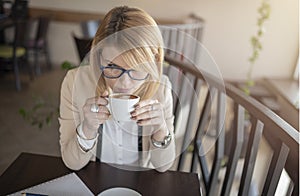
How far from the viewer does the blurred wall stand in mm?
4336

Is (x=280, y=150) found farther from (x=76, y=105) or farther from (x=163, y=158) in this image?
(x=76, y=105)

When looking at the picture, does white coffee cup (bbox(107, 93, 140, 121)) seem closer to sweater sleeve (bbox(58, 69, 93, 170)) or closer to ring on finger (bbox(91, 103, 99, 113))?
ring on finger (bbox(91, 103, 99, 113))

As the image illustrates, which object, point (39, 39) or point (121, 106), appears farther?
point (39, 39)

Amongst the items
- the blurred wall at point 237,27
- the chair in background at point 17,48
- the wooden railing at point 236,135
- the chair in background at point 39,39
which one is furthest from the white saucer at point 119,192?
the chair in background at point 39,39

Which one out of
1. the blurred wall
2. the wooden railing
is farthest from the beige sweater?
the blurred wall

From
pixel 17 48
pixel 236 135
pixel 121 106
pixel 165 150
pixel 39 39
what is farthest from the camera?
pixel 39 39

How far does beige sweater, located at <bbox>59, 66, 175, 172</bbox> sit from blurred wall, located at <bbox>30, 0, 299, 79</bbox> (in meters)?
3.50

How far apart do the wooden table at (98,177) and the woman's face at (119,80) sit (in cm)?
28

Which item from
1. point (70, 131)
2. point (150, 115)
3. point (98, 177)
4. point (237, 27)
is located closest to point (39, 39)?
point (237, 27)

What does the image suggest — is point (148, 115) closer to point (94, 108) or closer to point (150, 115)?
point (150, 115)

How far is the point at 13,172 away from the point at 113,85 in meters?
0.41

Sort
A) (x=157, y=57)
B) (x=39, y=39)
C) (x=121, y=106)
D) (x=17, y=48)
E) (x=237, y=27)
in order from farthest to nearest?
1. (x=237, y=27)
2. (x=39, y=39)
3. (x=17, y=48)
4. (x=157, y=57)
5. (x=121, y=106)

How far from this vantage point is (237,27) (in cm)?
450

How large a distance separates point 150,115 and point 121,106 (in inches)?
4.0
